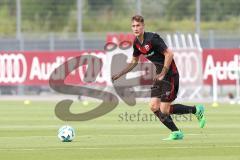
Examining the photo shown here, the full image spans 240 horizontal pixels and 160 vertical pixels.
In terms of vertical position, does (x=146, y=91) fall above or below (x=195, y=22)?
below

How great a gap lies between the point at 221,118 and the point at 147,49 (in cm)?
741

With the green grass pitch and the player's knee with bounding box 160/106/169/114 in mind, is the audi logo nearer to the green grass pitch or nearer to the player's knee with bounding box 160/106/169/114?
the green grass pitch

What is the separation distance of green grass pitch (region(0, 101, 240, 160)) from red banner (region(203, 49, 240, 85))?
6.62 metres

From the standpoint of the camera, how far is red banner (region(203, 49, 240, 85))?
3169 centimetres

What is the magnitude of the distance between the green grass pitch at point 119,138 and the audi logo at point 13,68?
7.82m

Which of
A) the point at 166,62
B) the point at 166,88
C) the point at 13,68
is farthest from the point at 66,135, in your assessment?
the point at 13,68

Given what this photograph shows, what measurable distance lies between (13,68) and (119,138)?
17791 millimetres

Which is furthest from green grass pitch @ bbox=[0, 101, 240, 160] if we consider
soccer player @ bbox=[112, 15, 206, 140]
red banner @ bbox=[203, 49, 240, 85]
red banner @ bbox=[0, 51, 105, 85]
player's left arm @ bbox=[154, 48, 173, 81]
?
red banner @ bbox=[0, 51, 105, 85]

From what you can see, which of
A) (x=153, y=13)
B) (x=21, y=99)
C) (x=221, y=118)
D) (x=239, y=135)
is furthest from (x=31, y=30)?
(x=239, y=135)

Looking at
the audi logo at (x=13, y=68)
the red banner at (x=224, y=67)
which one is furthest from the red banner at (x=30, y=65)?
the red banner at (x=224, y=67)

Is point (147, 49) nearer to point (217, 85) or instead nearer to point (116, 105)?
point (116, 105)

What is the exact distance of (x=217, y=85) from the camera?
32000 millimetres

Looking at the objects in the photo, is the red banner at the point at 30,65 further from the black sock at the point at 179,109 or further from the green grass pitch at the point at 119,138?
the black sock at the point at 179,109

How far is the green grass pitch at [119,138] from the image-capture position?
1269 cm
